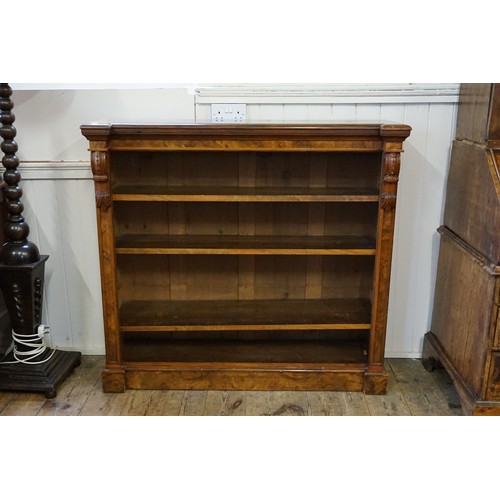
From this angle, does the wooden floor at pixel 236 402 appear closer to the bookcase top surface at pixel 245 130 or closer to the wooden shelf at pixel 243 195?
the wooden shelf at pixel 243 195

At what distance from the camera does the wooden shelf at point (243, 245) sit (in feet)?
6.82

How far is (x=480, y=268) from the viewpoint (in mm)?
1859

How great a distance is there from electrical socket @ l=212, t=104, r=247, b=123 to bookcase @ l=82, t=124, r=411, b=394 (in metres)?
0.14

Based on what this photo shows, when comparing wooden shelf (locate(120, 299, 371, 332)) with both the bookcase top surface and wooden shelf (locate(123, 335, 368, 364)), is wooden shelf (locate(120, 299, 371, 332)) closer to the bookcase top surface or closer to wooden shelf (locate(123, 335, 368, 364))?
wooden shelf (locate(123, 335, 368, 364))

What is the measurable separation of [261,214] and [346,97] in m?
0.59

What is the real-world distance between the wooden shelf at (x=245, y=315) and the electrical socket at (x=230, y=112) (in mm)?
794

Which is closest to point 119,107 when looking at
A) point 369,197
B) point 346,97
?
point 346,97

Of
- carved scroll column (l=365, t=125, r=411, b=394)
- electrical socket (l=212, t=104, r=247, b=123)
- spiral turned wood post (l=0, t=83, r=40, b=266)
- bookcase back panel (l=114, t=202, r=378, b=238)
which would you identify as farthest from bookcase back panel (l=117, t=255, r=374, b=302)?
electrical socket (l=212, t=104, r=247, b=123)

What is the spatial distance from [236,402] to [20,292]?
97 cm

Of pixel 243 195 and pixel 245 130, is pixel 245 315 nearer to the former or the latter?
pixel 243 195

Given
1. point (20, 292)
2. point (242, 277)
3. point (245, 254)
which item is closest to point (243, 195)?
point (245, 254)

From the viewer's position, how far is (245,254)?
2.24 m
